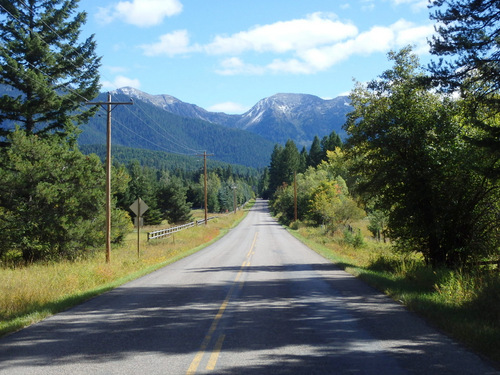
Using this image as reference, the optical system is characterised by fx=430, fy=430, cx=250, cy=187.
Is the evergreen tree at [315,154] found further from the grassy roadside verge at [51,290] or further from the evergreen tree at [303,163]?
the grassy roadside verge at [51,290]

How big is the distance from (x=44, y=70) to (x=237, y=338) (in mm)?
28553

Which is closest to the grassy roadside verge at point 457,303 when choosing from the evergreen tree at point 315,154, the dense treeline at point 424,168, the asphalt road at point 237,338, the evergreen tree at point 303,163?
the asphalt road at point 237,338

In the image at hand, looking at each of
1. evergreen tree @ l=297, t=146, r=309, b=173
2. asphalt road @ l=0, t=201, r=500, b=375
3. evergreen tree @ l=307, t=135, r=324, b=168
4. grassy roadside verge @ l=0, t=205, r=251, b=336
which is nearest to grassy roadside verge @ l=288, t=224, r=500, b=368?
asphalt road @ l=0, t=201, r=500, b=375

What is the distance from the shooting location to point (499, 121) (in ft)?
49.8

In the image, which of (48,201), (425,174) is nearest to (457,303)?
(425,174)

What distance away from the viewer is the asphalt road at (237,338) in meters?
5.86

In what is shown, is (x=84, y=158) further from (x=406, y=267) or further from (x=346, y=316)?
(x=346, y=316)

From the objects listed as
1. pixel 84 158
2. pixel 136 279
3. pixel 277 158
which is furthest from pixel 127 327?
pixel 277 158

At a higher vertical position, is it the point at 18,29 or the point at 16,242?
the point at 18,29

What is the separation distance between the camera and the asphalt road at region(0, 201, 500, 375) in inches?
231

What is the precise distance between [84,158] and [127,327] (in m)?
21.8

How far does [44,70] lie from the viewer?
29797mm

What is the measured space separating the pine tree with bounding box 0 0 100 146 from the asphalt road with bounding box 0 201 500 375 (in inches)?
816

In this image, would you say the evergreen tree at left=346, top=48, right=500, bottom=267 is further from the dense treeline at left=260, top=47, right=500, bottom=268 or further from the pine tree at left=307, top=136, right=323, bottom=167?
the pine tree at left=307, top=136, right=323, bottom=167
